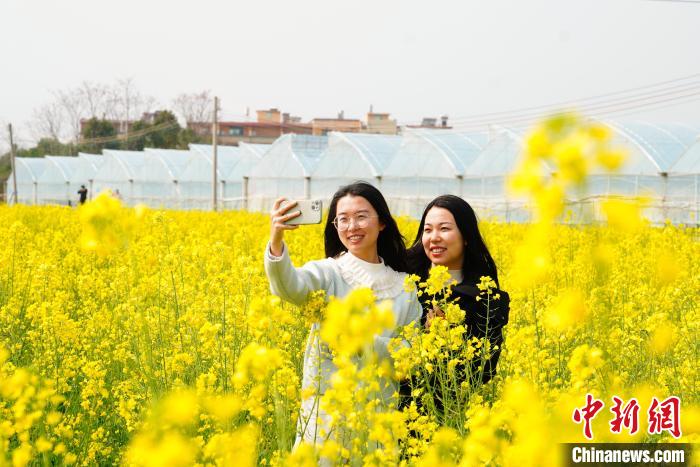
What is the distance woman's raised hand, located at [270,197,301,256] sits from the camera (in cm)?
278

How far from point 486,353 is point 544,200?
1700 mm

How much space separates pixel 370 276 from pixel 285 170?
83.4 ft

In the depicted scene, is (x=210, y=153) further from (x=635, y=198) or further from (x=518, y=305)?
(x=635, y=198)

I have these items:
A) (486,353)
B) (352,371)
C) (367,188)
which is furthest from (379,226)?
(352,371)

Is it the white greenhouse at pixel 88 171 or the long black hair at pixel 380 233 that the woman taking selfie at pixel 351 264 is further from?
the white greenhouse at pixel 88 171

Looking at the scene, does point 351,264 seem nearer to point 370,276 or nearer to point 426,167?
point 370,276

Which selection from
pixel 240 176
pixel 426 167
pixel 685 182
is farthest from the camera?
pixel 240 176

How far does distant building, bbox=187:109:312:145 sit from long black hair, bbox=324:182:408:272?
68.8m

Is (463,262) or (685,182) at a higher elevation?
(685,182)

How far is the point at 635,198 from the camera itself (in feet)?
4.87

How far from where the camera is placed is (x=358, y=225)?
121 inches

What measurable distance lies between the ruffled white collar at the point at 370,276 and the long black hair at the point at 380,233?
0.14 metres

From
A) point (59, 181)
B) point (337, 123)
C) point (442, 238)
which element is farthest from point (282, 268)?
point (337, 123)

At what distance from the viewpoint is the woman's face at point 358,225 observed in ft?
10.1
